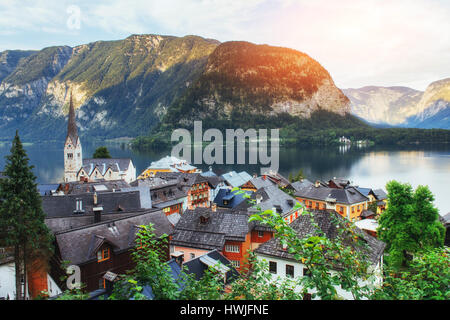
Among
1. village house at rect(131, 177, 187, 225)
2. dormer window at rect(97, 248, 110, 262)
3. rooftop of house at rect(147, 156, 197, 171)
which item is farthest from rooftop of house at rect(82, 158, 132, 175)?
dormer window at rect(97, 248, 110, 262)

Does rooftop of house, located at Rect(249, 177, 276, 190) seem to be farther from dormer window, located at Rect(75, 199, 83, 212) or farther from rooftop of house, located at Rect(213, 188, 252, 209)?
dormer window, located at Rect(75, 199, 83, 212)

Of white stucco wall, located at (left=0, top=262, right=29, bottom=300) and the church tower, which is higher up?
the church tower

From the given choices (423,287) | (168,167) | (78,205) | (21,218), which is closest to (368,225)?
(78,205)

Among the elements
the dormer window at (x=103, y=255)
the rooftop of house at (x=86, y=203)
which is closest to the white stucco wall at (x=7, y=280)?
the dormer window at (x=103, y=255)

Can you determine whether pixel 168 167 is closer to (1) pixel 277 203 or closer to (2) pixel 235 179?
(2) pixel 235 179

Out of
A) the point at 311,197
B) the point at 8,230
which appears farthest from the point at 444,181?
the point at 8,230
